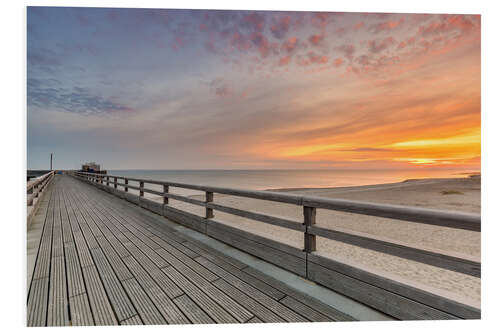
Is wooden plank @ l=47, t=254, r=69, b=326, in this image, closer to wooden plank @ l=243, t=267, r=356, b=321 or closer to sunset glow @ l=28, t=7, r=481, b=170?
wooden plank @ l=243, t=267, r=356, b=321

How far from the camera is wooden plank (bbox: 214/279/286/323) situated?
194cm

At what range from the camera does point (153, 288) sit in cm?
241

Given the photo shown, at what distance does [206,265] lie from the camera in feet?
9.65

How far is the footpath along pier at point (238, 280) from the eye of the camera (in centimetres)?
176

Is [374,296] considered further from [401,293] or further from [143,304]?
[143,304]

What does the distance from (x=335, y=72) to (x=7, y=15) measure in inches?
275

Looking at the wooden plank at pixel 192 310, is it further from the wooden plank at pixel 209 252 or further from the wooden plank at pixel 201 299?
the wooden plank at pixel 209 252

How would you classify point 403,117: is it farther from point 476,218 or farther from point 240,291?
point 240,291

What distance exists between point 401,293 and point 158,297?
2.29 m

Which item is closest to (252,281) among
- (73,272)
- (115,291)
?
(115,291)

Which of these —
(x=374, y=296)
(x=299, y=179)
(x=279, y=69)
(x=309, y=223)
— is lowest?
(x=299, y=179)

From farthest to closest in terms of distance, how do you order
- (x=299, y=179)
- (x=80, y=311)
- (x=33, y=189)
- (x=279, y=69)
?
(x=299, y=179) < (x=33, y=189) < (x=279, y=69) < (x=80, y=311)

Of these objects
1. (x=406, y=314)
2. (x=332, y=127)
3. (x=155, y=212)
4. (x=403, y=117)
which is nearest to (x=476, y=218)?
(x=406, y=314)

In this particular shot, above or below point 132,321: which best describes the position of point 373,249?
above
